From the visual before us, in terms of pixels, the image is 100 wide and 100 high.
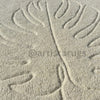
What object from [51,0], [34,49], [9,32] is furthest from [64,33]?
[51,0]

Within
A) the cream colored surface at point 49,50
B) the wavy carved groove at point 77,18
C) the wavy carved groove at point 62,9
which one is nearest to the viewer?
the cream colored surface at point 49,50

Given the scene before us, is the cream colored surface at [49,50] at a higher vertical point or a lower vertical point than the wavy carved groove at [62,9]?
lower

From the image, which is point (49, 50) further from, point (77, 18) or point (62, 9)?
point (62, 9)

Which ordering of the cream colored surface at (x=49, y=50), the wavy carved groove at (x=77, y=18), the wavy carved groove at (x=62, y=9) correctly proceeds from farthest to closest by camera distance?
the wavy carved groove at (x=62, y=9)
the wavy carved groove at (x=77, y=18)
the cream colored surface at (x=49, y=50)

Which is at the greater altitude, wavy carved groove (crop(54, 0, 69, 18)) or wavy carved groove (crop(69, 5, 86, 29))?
wavy carved groove (crop(54, 0, 69, 18))

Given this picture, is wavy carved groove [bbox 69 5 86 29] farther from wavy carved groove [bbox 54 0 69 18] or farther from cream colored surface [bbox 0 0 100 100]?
wavy carved groove [bbox 54 0 69 18]

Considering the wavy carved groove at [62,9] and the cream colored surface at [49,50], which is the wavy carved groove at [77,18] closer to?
the cream colored surface at [49,50]

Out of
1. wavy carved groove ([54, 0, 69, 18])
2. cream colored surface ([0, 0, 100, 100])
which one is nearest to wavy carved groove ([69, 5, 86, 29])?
cream colored surface ([0, 0, 100, 100])

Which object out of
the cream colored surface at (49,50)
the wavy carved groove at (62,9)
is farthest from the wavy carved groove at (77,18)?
the wavy carved groove at (62,9)
